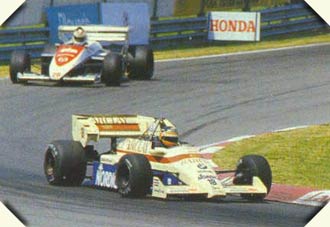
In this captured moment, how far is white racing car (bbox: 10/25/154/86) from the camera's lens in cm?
2280

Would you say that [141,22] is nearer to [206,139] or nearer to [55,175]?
[206,139]

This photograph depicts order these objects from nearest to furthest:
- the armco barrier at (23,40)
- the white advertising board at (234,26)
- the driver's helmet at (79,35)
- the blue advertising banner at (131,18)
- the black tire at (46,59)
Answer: the driver's helmet at (79,35) → the black tire at (46,59) → the armco barrier at (23,40) → the blue advertising banner at (131,18) → the white advertising board at (234,26)

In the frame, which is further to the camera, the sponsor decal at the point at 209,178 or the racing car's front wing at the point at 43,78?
the racing car's front wing at the point at 43,78

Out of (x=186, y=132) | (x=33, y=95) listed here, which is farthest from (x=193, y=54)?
(x=186, y=132)

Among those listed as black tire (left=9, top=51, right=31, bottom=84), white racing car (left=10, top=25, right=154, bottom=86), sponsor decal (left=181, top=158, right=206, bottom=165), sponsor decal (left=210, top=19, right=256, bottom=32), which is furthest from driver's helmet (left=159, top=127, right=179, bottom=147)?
sponsor decal (left=210, top=19, right=256, bottom=32)

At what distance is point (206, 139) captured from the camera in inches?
690

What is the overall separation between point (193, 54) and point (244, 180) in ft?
56.2

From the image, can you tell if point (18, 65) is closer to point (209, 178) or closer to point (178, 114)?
point (178, 114)

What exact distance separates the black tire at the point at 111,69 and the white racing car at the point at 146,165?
959 cm

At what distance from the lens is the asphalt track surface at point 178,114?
10.9m

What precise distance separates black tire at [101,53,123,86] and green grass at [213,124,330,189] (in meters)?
5.82

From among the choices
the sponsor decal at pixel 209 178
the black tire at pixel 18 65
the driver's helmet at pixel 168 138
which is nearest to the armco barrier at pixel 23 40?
the black tire at pixel 18 65

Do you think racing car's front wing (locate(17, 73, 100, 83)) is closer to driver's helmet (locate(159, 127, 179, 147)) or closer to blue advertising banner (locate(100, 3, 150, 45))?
blue advertising banner (locate(100, 3, 150, 45))

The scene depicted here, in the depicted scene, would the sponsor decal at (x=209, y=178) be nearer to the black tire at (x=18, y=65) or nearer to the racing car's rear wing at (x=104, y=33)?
the black tire at (x=18, y=65)
